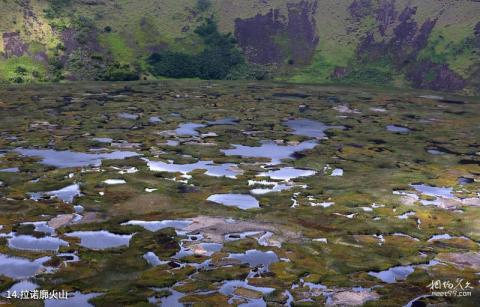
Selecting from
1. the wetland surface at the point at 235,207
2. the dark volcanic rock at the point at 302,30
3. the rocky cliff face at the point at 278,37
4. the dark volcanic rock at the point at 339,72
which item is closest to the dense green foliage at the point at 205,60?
the rocky cliff face at the point at 278,37

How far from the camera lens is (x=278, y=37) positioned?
140m

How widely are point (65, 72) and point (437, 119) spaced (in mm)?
77990

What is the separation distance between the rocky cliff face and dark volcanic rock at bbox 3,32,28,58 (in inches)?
8.2

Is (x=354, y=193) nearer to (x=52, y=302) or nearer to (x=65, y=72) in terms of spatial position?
(x=52, y=302)

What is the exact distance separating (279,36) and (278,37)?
590 mm

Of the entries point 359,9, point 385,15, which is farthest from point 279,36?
point 385,15

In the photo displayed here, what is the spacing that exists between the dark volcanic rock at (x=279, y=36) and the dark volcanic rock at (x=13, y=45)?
53.5 m

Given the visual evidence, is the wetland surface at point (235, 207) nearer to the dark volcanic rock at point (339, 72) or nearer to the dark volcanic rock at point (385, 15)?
the dark volcanic rock at point (339, 72)

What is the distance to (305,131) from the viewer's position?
219 feet

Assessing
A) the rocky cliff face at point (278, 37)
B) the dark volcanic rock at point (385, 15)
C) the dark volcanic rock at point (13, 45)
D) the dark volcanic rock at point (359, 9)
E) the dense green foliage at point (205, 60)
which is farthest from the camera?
the dark volcanic rock at point (359, 9)

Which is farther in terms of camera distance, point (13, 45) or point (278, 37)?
point (278, 37)

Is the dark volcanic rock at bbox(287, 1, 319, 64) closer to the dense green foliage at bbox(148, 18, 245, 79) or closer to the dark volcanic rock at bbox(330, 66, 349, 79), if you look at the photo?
the dark volcanic rock at bbox(330, 66, 349, 79)

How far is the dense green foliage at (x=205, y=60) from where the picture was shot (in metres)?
125

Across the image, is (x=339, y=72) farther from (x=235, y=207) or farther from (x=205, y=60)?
(x=235, y=207)
